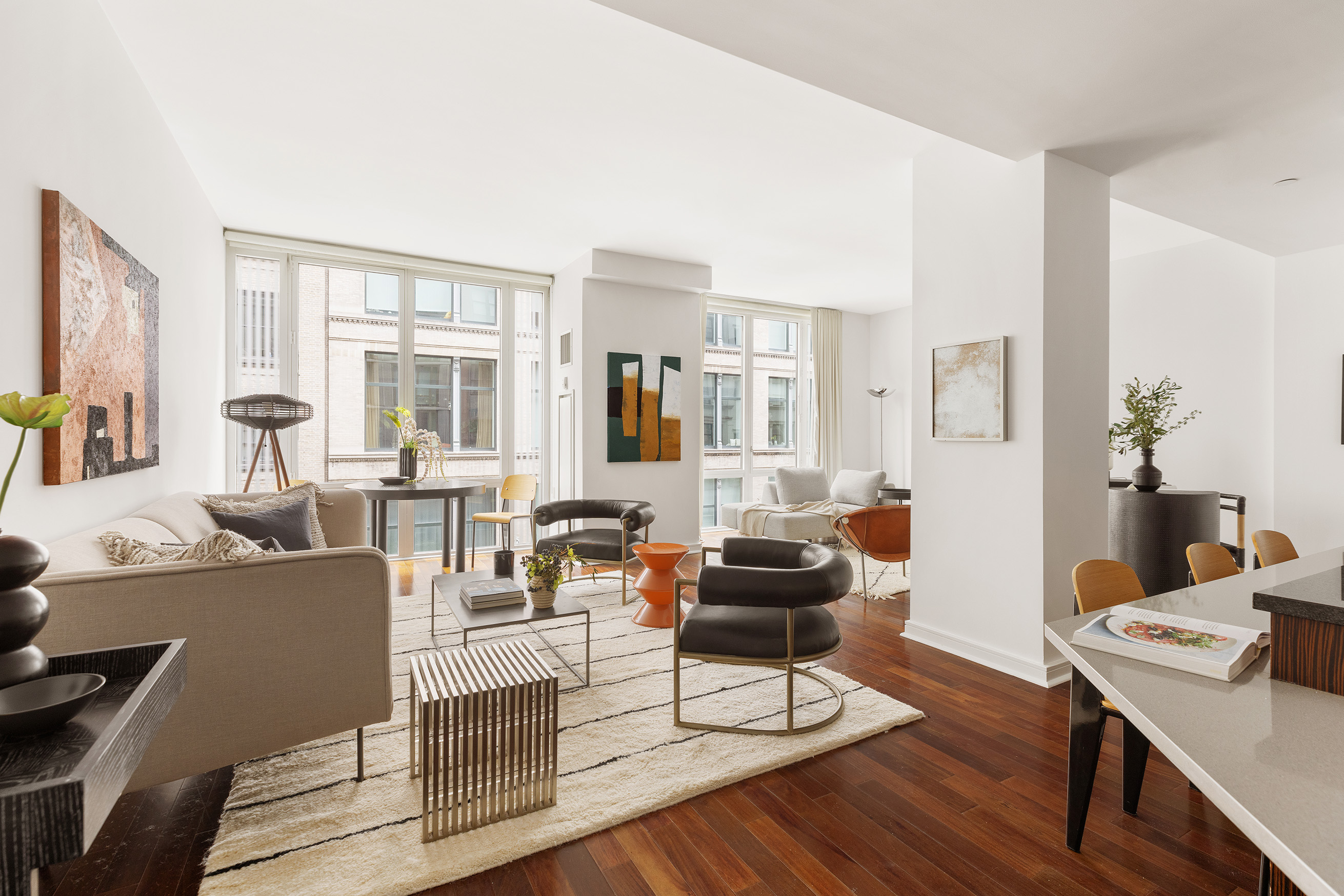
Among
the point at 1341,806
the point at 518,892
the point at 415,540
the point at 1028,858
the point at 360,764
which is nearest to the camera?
the point at 1341,806

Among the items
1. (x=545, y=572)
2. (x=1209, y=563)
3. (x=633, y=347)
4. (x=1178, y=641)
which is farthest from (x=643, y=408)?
(x=1178, y=641)

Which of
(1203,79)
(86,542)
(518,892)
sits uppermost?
(1203,79)

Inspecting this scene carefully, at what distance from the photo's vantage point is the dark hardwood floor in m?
1.66

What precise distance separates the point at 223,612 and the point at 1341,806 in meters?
A: 2.37

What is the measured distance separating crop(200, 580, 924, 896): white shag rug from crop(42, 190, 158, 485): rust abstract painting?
53.4 inches

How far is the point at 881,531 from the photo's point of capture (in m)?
4.32

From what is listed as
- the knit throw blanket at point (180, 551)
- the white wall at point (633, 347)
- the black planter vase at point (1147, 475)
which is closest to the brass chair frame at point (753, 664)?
the knit throw blanket at point (180, 551)

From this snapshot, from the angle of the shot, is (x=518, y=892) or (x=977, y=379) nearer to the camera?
(x=518, y=892)

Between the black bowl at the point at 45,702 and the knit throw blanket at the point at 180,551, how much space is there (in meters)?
0.78

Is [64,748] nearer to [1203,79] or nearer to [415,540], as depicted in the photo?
[1203,79]

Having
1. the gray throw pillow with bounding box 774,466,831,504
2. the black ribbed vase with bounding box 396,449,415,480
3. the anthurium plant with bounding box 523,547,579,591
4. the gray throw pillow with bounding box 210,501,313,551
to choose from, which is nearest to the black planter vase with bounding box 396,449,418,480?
the black ribbed vase with bounding box 396,449,415,480

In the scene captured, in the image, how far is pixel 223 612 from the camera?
1.78 metres

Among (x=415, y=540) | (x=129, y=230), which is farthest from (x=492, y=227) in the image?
(x=415, y=540)

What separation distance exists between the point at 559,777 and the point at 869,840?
3.44 ft
